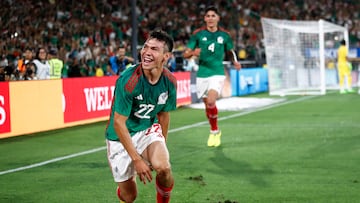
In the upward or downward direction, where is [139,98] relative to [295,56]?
downward

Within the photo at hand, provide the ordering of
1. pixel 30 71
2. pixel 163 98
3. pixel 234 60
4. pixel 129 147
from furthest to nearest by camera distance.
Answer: pixel 30 71 → pixel 234 60 → pixel 163 98 → pixel 129 147

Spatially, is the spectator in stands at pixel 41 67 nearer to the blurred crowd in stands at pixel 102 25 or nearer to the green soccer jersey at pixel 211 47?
the blurred crowd in stands at pixel 102 25

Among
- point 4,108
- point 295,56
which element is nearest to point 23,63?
point 4,108

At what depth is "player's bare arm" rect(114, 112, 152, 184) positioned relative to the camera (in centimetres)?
534

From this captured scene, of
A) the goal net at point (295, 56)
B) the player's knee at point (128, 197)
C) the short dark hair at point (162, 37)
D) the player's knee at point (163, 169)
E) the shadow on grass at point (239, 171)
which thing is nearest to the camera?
the short dark hair at point (162, 37)

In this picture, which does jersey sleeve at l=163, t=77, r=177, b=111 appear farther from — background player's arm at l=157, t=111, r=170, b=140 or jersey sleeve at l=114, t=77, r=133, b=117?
jersey sleeve at l=114, t=77, r=133, b=117

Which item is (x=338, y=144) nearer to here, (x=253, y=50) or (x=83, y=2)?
(x=83, y=2)

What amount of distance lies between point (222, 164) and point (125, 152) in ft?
13.1

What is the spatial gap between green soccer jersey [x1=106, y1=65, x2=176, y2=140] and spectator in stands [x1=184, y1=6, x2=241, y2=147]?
223 inches

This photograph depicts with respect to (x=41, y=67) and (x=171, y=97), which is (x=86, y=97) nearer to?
(x=41, y=67)

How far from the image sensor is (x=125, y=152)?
5.86 m

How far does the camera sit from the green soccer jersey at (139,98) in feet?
18.2

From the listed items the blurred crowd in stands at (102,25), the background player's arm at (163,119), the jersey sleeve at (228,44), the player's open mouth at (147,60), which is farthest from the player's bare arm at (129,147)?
the blurred crowd in stands at (102,25)

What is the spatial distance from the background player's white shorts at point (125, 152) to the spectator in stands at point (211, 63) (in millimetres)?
5768
